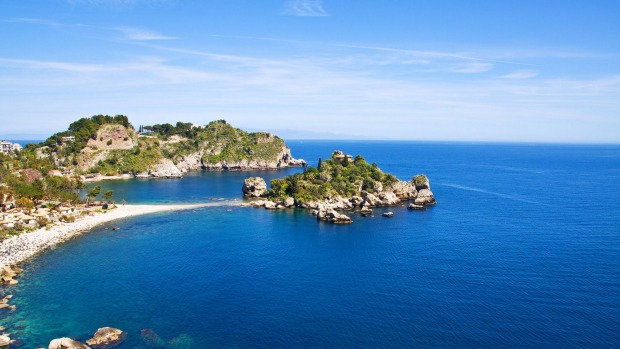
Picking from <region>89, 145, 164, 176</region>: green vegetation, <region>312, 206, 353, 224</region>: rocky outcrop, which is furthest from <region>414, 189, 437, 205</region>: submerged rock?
<region>89, 145, 164, 176</region>: green vegetation

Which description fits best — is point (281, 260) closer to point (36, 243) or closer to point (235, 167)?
point (36, 243)

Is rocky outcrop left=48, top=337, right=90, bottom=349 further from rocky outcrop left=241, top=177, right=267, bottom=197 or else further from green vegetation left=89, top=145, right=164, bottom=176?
green vegetation left=89, top=145, right=164, bottom=176

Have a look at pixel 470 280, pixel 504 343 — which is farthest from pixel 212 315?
pixel 470 280

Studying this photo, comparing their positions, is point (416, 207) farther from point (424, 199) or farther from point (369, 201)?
point (369, 201)

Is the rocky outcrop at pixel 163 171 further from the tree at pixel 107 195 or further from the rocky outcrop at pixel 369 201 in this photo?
the rocky outcrop at pixel 369 201

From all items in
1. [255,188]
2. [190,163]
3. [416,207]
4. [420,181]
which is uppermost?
[190,163]

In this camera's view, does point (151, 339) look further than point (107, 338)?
Yes

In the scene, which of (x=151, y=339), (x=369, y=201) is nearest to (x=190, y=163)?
(x=369, y=201)

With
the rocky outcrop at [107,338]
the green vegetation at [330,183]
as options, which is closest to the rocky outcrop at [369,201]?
the green vegetation at [330,183]

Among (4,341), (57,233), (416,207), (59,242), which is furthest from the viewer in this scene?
(416,207)

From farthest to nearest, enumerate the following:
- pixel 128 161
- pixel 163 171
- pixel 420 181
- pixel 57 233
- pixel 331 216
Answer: pixel 128 161 → pixel 163 171 → pixel 420 181 → pixel 331 216 → pixel 57 233
